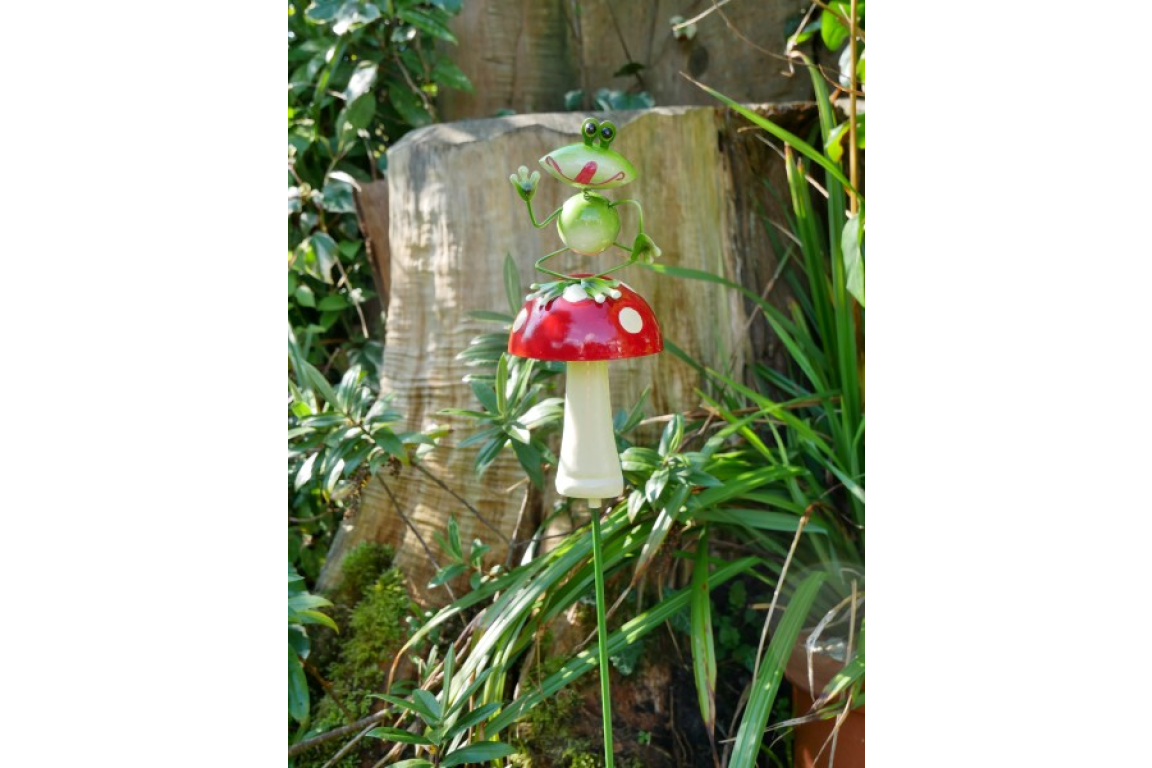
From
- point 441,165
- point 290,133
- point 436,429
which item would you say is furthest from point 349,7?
point 436,429

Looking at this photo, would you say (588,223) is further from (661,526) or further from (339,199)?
(339,199)

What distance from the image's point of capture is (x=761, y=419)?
6.63 feet

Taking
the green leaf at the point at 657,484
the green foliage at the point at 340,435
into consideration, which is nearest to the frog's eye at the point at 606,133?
the green leaf at the point at 657,484

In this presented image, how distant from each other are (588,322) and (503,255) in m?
0.83

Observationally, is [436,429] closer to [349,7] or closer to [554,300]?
[554,300]

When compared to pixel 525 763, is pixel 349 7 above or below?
above

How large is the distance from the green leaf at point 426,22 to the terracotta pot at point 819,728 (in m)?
1.66

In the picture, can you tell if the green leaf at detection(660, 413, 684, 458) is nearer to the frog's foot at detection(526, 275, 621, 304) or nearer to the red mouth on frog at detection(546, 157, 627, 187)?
the frog's foot at detection(526, 275, 621, 304)

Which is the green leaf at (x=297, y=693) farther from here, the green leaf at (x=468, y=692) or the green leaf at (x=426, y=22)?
the green leaf at (x=426, y=22)

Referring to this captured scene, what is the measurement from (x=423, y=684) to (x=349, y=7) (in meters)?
1.66

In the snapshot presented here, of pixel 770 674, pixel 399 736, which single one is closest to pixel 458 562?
pixel 399 736

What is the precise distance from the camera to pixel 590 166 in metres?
1.36

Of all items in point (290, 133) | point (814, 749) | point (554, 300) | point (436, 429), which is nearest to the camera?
point (554, 300)

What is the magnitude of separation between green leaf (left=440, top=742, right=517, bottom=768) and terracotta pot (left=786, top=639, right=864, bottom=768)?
552 mm
